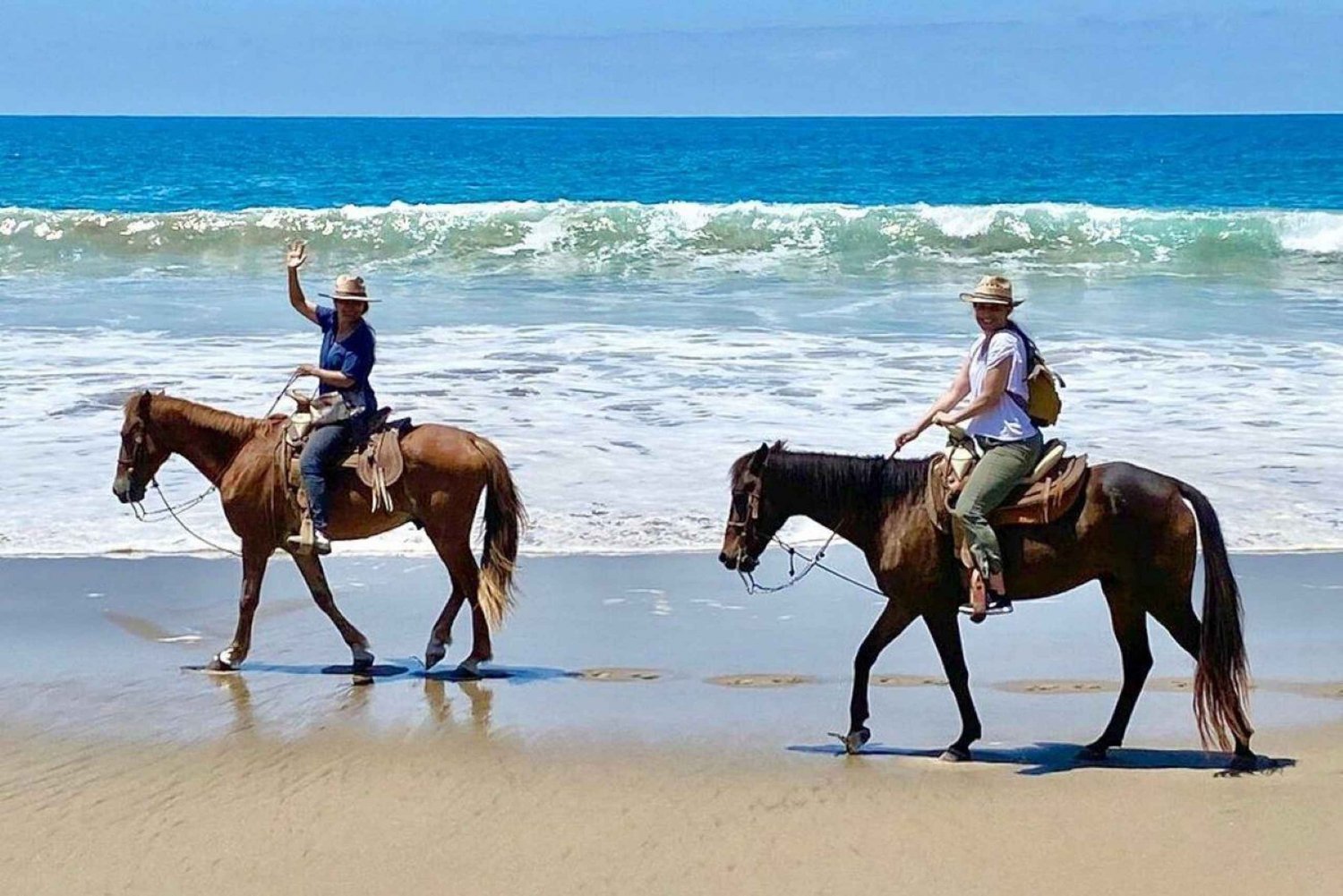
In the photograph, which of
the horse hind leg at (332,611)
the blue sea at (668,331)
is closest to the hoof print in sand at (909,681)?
the horse hind leg at (332,611)

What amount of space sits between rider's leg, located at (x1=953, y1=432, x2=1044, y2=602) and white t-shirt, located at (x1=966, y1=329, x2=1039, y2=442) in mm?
77

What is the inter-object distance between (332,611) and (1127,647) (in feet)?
11.6

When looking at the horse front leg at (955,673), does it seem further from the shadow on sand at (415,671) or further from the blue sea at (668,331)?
the blue sea at (668,331)

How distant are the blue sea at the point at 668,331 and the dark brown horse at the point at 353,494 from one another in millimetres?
2266

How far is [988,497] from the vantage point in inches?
268

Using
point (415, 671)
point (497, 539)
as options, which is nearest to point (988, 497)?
point (497, 539)

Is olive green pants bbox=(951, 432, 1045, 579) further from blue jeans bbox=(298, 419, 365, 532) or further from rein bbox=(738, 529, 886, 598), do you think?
blue jeans bbox=(298, 419, 365, 532)

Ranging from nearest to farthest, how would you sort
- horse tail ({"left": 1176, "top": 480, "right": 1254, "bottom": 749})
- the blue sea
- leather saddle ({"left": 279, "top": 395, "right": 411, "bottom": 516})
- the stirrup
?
horse tail ({"left": 1176, "top": 480, "right": 1254, "bottom": 749}) → the stirrup → leather saddle ({"left": 279, "top": 395, "right": 411, "bottom": 516}) → the blue sea

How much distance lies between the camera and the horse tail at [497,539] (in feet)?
27.6

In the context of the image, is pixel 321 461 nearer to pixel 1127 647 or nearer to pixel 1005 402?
pixel 1005 402

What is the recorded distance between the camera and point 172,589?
979cm

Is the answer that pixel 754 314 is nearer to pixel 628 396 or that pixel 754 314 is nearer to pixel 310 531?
pixel 628 396

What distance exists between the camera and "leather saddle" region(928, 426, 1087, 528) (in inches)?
269

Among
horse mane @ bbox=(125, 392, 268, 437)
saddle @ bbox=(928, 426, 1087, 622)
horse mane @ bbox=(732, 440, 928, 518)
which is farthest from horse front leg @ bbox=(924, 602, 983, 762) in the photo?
horse mane @ bbox=(125, 392, 268, 437)
